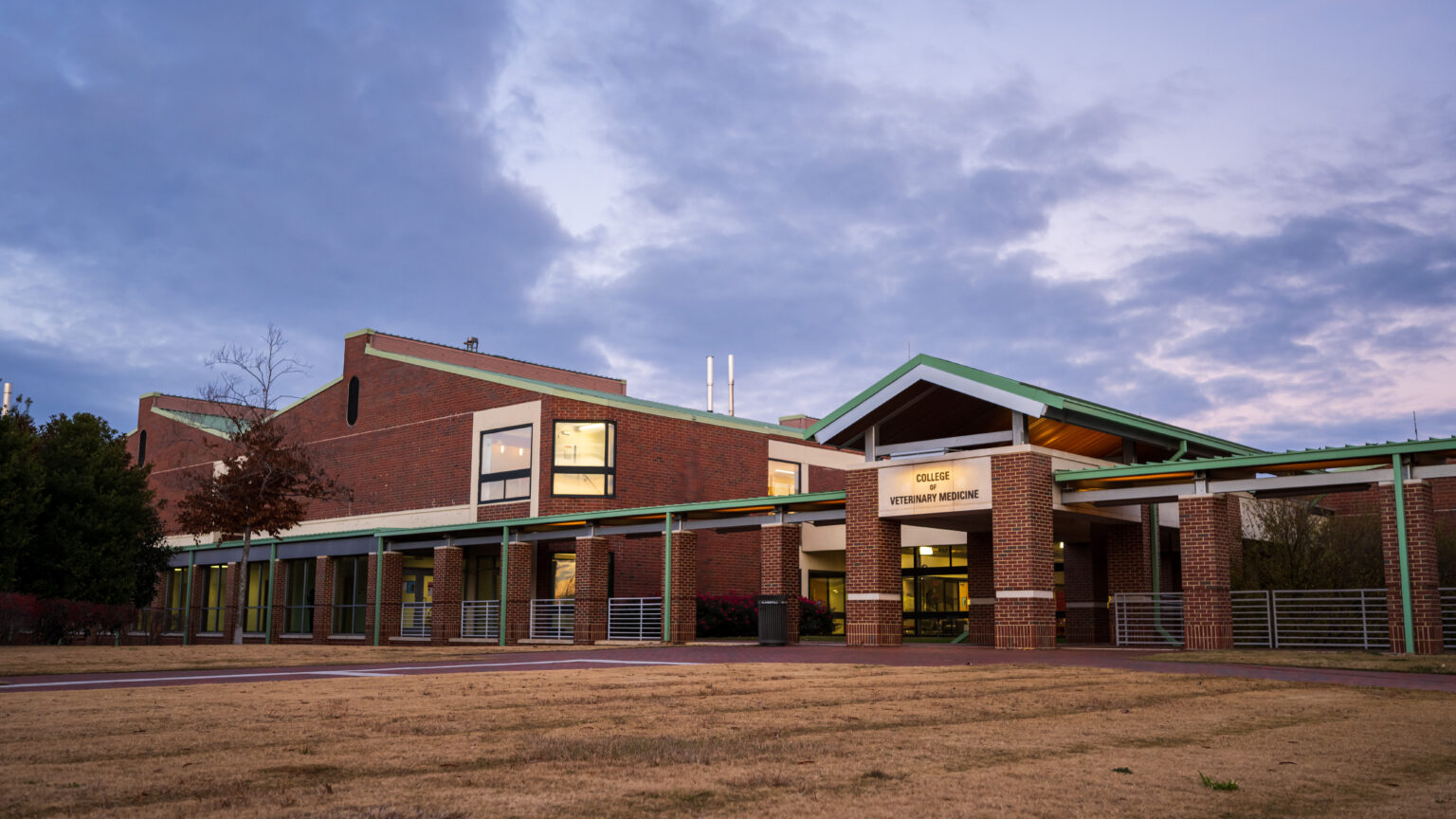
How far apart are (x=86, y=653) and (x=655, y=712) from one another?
12.5 meters

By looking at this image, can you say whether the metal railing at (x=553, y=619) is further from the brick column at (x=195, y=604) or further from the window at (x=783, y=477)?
the brick column at (x=195, y=604)

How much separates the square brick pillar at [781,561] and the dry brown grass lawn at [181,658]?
763 centimetres

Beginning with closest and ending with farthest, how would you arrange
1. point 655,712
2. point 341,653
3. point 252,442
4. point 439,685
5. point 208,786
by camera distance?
1. point 208,786
2. point 655,712
3. point 439,685
4. point 341,653
5. point 252,442

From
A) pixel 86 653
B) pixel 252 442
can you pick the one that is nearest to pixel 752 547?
pixel 252 442

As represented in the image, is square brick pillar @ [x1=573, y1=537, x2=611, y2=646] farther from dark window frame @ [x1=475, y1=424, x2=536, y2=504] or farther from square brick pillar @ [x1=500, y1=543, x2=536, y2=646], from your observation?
dark window frame @ [x1=475, y1=424, x2=536, y2=504]

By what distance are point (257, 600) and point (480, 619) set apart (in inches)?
463

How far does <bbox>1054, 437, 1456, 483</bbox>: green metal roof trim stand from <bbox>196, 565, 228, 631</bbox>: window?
107 ft

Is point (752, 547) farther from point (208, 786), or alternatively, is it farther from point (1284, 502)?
point (208, 786)

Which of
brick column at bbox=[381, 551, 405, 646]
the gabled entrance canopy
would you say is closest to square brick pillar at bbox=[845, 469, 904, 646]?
the gabled entrance canopy

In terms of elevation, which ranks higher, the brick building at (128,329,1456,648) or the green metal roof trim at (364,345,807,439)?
the green metal roof trim at (364,345,807,439)

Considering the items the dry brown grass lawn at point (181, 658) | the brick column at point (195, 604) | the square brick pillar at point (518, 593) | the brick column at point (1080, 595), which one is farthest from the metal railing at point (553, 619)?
the brick column at point (195, 604)

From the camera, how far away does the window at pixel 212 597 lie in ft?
139

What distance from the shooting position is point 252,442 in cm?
3069

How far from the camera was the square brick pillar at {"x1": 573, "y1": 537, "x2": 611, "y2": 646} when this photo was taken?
29.9 m
